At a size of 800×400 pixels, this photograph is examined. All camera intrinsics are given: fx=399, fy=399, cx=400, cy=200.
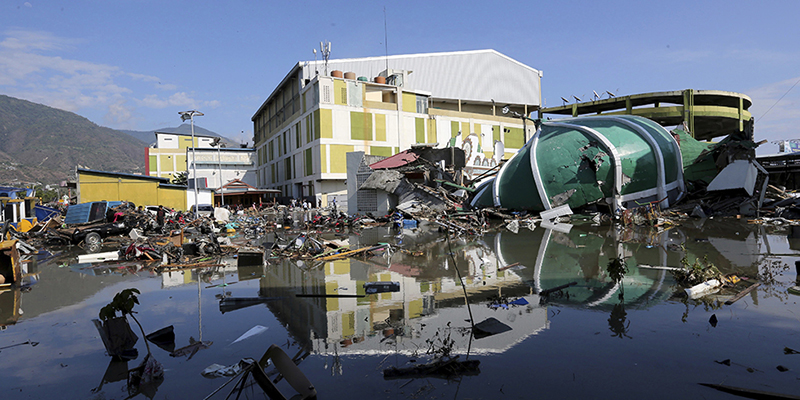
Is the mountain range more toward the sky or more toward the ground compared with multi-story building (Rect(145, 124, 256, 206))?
more toward the sky

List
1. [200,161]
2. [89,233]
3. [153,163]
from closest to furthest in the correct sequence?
1. [89,233]
2. [200,161]
3. [153,163]

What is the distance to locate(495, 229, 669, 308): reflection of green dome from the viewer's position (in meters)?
6.11

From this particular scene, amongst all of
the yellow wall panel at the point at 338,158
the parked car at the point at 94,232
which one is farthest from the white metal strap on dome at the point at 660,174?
the yellow wall panel at the point at 338,158

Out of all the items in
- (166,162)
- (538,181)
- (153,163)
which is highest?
(166,162)

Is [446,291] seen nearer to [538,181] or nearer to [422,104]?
[538,181]

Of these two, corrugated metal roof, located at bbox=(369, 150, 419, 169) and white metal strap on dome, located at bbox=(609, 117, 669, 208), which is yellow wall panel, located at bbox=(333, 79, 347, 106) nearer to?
corrugated metal roof, located at bbox=(369, 150, 419, 169)

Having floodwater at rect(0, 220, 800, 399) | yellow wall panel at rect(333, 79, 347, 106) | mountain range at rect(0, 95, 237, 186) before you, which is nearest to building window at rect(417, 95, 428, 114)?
yellow wall panel at rect(333, 79, 347, 106)

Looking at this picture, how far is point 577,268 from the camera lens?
814 centimetres

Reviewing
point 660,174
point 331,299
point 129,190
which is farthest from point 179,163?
point 331,299

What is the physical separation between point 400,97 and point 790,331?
139 ft

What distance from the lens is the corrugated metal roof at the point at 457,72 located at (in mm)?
56781

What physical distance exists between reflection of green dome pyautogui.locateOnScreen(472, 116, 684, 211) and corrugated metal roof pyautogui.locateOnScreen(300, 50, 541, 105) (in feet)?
125

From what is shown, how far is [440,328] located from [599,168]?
52.6 ft

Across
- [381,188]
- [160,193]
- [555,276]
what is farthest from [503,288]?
[160,193]
